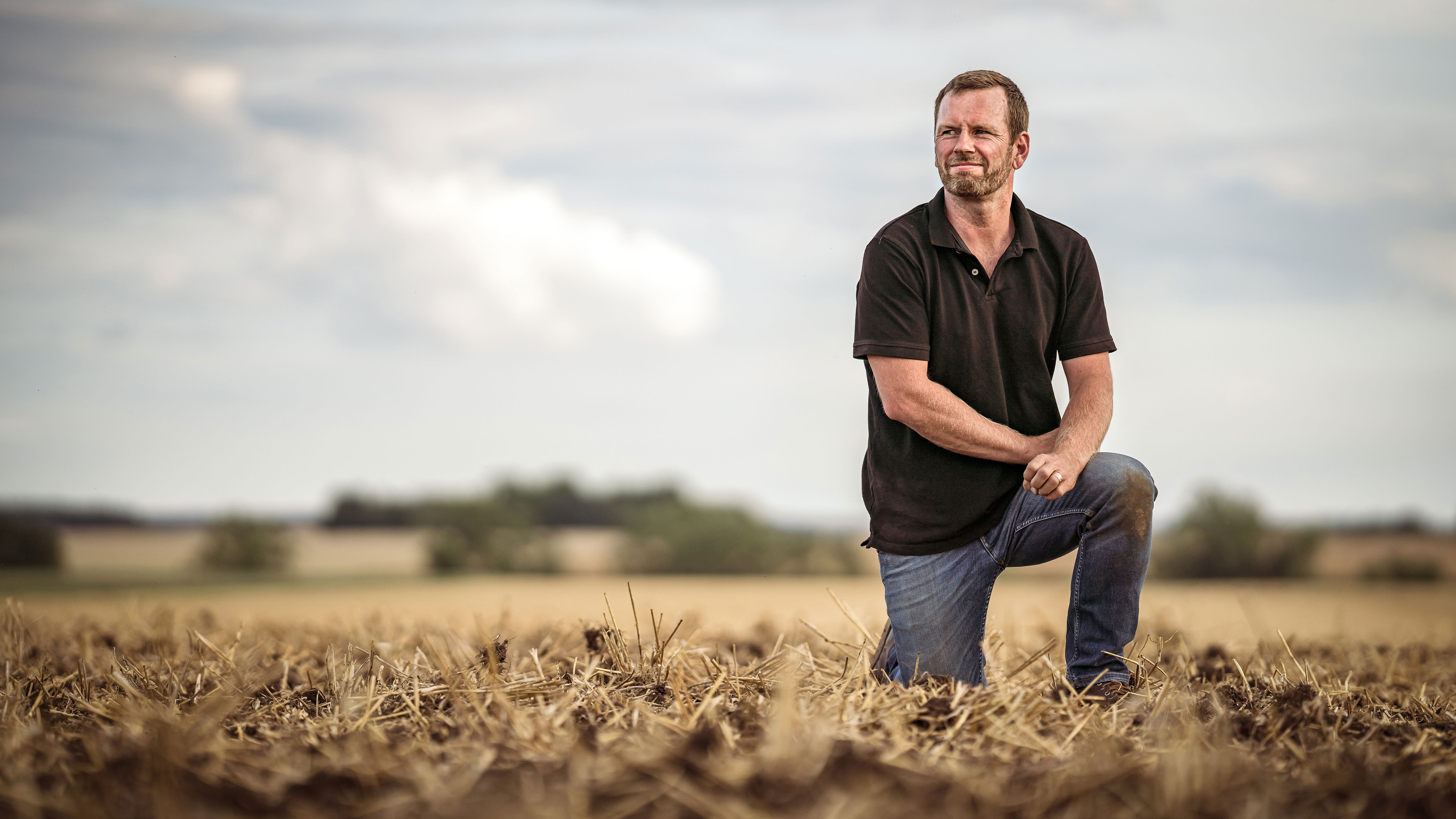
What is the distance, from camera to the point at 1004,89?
3.25 meters

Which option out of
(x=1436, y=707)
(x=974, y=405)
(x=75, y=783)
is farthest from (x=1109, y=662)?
(x=75, y=783)

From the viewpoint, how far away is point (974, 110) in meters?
3.20

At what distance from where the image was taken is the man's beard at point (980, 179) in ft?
10.4

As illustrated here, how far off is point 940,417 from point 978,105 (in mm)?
970

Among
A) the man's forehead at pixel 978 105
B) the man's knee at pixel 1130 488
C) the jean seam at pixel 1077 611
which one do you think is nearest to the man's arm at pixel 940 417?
the man's knee at pixel 1130 488

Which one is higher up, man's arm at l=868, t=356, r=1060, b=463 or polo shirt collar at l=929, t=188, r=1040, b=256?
polo shirt collar at l=929, t=188, r=1040, b=256

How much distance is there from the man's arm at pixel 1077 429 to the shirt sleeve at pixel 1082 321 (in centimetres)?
2

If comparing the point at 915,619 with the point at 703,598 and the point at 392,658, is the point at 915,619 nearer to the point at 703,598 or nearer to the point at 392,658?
the point at 392,658

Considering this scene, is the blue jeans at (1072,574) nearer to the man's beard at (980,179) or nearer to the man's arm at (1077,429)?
the man's arm at (1077,429)

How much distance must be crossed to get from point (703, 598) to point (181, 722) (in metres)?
4.48

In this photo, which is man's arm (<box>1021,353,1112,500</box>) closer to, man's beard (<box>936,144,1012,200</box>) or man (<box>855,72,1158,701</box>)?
man (<box>855,72,1158,701</box>)

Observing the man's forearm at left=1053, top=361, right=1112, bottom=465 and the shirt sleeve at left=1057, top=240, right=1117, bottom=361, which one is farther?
the shirt sleeve at left=1057, top=240, right=1117, bottom=361

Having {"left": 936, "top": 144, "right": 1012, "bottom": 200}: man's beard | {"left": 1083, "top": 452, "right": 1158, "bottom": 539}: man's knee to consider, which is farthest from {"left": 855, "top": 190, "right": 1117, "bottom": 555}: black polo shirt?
{"left": 1083, "top": 452, "right": 1158, "bottom": 539}: man's knee

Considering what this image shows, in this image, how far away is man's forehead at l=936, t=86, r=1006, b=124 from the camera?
10.5 feet
